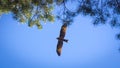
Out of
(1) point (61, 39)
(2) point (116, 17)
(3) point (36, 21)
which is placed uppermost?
(3) point (36, 21)

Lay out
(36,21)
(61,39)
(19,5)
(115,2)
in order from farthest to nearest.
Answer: (36,21) < (19,5) < (115,2) < (61,39)

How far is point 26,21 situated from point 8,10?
3.66 feet

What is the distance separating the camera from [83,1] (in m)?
11.0

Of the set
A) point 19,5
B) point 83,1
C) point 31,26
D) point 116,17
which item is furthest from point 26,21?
point 116,17

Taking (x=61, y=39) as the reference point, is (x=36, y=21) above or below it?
above

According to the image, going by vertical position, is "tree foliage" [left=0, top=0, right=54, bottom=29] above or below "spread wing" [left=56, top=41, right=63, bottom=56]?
above

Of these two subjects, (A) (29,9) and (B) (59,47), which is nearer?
(B) (59,47)

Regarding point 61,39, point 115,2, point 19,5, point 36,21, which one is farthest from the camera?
point 36,21

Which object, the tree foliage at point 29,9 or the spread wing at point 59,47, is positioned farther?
the tree foliage at point 29,9

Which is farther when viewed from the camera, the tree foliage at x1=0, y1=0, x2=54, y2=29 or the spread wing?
the tree foliage at x1=0, y1=0, x2=54, y2=29

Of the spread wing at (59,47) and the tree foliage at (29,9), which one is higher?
the tree foliage at (29,9)

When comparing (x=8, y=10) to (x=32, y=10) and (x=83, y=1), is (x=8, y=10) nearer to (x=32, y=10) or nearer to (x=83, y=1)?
(x=32, y=10)

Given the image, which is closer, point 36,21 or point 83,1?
point 83,1

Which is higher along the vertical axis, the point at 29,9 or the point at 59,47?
the point at 29,9
